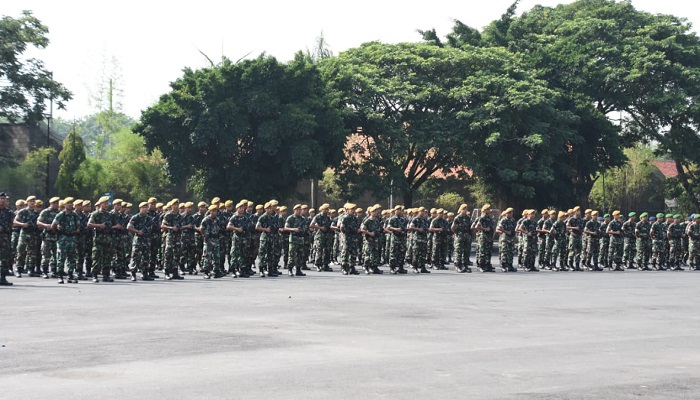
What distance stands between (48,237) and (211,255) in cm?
378

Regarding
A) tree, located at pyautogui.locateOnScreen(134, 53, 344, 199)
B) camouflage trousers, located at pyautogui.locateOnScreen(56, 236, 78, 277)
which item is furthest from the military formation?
Answer: tree, located at pyautogui.locateOnScreen(134, 53, 344, 199)

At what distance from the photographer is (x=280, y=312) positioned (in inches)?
603

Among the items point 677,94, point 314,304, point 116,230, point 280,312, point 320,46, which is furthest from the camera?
point 320,46

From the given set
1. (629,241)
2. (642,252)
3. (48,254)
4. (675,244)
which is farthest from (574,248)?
(48,254)

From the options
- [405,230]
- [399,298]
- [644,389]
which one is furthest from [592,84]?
[644,389]

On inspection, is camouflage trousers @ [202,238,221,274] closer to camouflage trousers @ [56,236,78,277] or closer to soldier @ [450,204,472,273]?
camouflage trousers @ [56,236,78,277]

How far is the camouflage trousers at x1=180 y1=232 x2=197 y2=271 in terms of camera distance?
24547 millimetres

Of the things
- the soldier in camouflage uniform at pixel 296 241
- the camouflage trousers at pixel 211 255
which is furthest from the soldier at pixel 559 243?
the camouflage trousers at pixel 211 255

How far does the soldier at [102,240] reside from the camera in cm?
2241

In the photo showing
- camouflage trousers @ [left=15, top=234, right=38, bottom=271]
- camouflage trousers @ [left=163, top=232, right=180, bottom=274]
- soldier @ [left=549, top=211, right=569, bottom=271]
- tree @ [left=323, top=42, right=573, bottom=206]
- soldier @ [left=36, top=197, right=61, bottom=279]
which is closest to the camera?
soldier @ [left=36, top=197, right=61, bottom=279]

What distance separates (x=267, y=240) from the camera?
998 inches

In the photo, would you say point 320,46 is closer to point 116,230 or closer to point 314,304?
point 116,230

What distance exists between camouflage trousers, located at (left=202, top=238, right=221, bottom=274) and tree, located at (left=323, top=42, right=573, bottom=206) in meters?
20.4

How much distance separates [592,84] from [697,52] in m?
6.24
